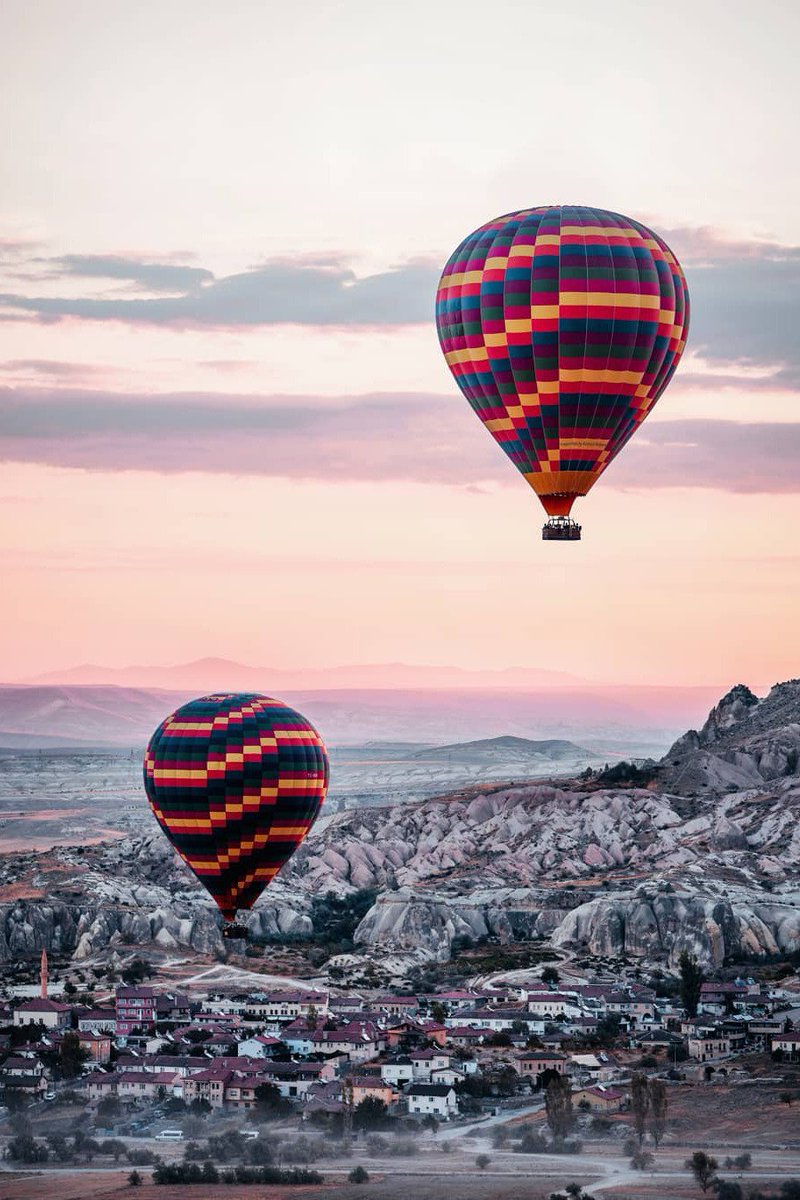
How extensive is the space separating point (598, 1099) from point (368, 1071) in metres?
9.50

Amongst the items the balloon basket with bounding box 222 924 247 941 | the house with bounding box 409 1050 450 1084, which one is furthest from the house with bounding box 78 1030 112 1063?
the balloon basket with bounding box 222 924 247 941

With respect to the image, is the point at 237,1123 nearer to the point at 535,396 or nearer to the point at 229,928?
the point at 229,928

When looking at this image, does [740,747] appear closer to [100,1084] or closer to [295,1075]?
[295,1075]

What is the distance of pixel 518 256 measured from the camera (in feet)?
231

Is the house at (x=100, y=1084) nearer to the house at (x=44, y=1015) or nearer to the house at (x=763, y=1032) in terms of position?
the house at (x=44, y=1015)

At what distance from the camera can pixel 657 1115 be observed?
257 feet

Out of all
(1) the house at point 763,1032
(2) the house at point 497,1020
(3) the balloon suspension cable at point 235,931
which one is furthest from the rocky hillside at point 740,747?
(3) the balloon suspension cable at point 235,931

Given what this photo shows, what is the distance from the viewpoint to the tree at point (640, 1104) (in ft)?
257

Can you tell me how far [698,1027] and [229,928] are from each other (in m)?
22.6

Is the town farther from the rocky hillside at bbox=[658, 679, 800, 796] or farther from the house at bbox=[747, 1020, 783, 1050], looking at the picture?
the rocky hillside at bbox=[658, 679, 800, 796]

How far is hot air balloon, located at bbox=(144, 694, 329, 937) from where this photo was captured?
280ft

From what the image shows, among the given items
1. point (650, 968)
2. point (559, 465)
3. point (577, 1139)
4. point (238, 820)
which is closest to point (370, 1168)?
point (577, 1139)

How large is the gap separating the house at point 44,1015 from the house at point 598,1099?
24.4 m

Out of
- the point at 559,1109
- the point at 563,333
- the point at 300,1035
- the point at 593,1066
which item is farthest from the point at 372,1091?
the point at 563,333
